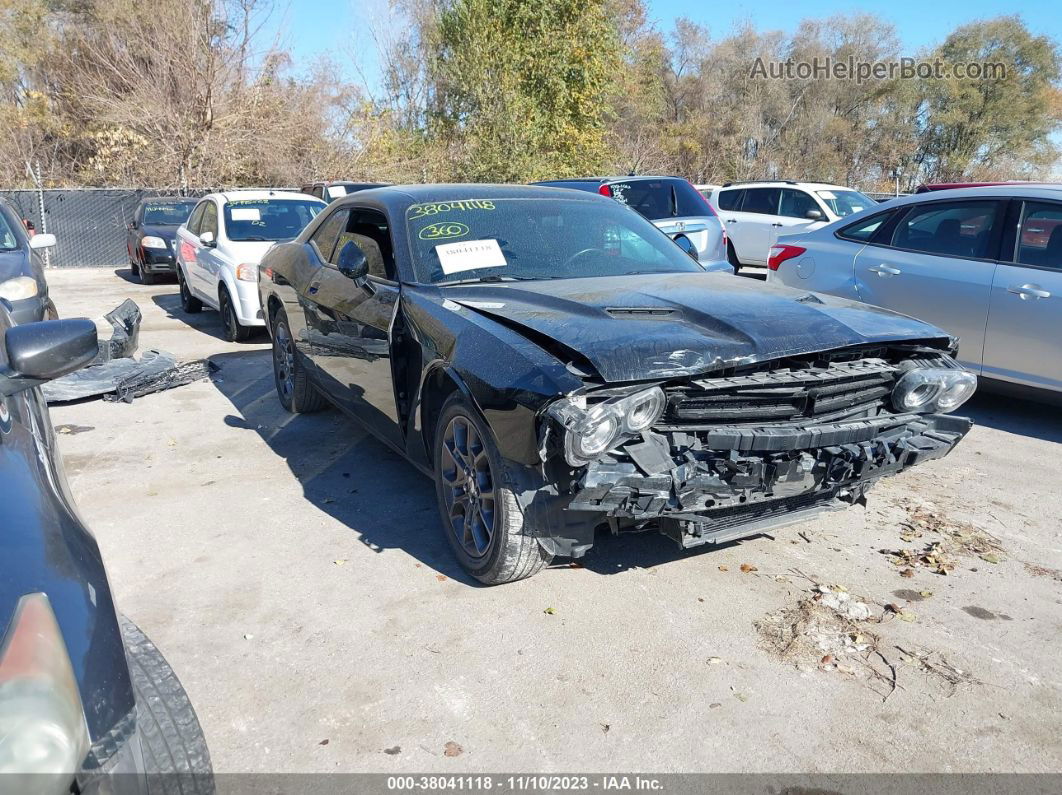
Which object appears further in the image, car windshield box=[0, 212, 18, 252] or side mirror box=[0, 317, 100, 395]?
car windshield box=[0, 212, 18, 252]

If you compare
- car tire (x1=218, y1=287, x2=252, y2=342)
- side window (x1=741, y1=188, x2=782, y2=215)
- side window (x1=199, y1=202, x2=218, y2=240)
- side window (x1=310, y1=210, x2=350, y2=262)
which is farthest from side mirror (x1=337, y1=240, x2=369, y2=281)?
side window (x1=741, y1=188, x2=782, y2=215)

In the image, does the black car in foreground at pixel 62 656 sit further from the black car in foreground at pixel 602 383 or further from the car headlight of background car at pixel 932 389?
the car headlight of background car at pixel 932 389

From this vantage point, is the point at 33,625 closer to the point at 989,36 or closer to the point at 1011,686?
the point at 1011,686

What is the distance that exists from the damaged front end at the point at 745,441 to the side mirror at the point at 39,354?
4.97ft

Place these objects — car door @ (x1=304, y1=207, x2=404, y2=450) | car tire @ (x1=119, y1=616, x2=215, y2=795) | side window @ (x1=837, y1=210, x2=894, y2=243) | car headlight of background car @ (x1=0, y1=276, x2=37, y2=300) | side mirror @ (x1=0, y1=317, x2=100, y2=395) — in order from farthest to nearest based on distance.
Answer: side window @ (x1=837, y1=210, x2=894, y2=243), car headlight of background car @ (x1=0, y1=276, x2=37, y2=300), car door @ (x1=304, y1=207, x2=404, y2=450), side mirror @ (x1=0, y1=317, x2=100, y2=395), car tire @ (x1=119, y1=616, x2=215, y2=795)

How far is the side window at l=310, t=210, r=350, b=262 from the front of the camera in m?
5.48

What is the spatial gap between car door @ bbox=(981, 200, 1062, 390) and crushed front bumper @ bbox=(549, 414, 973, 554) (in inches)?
109

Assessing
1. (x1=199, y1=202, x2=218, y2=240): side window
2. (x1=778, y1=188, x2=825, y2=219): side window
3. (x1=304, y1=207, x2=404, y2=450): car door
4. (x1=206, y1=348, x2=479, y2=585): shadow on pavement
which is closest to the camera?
(x1=206, y1=348, x2=479, y2=585): shadow on pavement

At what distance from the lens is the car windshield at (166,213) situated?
16.2m

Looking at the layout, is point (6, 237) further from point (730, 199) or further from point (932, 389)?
point (730, 199)

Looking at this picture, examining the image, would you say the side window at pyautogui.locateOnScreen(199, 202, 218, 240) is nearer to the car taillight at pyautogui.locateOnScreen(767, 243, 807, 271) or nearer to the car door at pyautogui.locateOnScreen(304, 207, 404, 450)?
the car door at pyautogui.locateOnScreen(304, 207, 404, 450)

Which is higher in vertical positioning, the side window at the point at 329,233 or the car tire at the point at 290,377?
the side window at the point at 329,233

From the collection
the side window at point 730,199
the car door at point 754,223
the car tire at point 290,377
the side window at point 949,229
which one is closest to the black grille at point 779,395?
the side window at point 949,229

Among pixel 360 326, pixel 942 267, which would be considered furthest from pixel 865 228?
pixel 360 326
